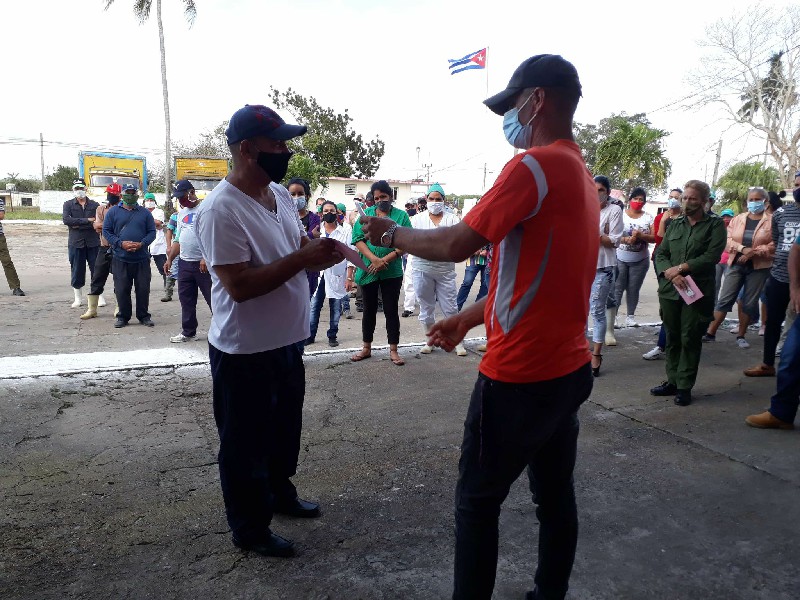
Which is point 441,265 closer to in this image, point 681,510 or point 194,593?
point 681,510

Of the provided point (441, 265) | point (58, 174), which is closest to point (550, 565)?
point (441, 265)

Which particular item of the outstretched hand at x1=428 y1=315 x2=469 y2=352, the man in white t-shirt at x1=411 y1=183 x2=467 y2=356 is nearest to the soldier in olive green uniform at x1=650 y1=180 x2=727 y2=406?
the man in white t-shirt at x1=411 y1=183 x2=467 y2=356

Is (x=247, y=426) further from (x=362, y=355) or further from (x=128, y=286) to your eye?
(x=128, y=286)

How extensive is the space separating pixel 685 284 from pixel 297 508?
3.69m

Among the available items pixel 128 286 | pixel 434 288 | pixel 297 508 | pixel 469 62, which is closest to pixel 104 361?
pixel 128 286

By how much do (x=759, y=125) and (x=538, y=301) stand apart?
31.6 metres

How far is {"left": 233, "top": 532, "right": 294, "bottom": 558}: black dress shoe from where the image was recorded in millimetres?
2678

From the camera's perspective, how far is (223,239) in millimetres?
2406

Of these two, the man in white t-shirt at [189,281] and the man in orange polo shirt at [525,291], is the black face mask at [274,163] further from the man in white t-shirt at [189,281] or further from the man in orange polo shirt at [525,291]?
the man in white t-shirt at [189,281]

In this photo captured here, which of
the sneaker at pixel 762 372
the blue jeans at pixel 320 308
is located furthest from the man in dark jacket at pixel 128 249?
the sneaker at pixel 762 372

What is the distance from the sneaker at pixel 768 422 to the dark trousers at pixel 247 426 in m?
3.61

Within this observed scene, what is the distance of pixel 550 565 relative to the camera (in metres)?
2.21

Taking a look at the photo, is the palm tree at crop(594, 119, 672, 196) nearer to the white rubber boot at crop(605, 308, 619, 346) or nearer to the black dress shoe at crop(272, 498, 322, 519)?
the white rubber boot at crop(605, 308, 619, 346)

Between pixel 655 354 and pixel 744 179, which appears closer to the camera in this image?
pixel 655 354
